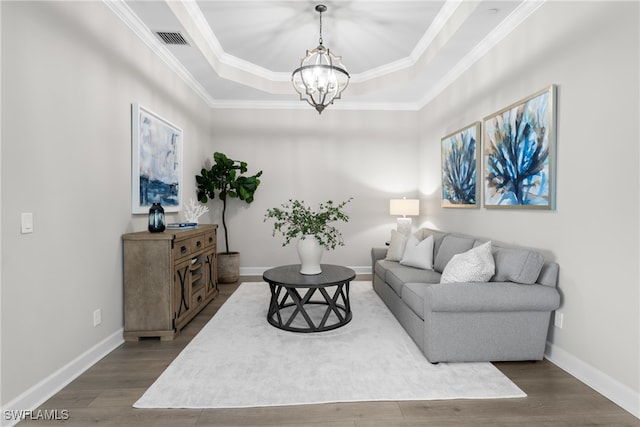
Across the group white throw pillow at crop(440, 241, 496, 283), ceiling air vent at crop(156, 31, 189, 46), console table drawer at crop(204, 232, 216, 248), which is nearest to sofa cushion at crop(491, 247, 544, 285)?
white throw pillow at crop(440, 241, 496, 283)

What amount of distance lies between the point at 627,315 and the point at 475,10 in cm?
262

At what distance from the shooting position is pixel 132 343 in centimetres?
297

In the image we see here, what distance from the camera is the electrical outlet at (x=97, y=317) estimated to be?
8.65 feet

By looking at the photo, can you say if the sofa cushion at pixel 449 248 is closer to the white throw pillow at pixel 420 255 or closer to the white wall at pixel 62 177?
the white throw pillow at pixel 420 255

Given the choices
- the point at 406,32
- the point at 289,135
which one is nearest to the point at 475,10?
the point at 406,32

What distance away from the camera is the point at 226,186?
Result: 550cm

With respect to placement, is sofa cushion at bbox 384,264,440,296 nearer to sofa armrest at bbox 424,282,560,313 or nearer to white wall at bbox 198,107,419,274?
sofa armrest at bbox 424,282,560,313

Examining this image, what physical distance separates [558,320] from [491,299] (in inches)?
23.8

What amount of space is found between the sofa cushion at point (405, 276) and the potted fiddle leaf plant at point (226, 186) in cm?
252

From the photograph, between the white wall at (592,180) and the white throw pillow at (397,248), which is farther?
the white throw pillow at (397,248)

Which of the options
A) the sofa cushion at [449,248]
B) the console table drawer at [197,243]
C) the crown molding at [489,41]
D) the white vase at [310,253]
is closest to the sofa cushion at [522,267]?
the sofa cushion at [449,248]

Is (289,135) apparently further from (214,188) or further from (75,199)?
(75,199)

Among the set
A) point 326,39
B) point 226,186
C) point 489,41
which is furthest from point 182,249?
point 489,41

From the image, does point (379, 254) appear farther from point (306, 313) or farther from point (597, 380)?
point (597, 380)
